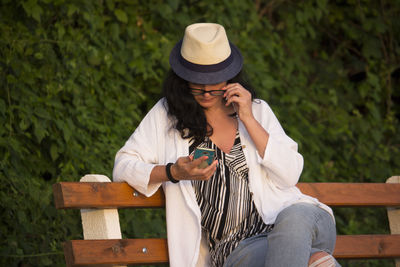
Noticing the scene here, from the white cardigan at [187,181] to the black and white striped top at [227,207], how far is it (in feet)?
0.14

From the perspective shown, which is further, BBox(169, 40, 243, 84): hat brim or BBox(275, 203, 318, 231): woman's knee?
BBox(169, 40, 243, 84): hat brim

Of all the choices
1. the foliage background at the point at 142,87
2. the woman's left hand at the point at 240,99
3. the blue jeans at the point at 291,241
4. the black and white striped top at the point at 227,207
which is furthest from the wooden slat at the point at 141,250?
the foliage background at the point at 142,87

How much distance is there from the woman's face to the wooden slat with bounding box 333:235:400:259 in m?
0.97

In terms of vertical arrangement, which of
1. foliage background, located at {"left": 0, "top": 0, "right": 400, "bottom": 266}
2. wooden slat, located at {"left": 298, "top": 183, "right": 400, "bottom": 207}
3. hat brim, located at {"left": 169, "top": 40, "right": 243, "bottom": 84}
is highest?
hat brim, located at {"left": 169, "top": 40, "right": 243, "bottom": 84}

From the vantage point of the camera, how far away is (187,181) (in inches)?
128

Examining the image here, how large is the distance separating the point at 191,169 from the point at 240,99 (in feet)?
1.72

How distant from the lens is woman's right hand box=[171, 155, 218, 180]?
295cm

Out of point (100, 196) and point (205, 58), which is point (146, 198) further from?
point (205, 58)

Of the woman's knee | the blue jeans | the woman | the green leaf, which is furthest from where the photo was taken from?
the green leaf

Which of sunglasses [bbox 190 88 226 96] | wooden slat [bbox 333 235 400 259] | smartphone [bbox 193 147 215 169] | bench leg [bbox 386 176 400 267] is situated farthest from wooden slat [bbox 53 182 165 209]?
bench leg [bbox 386 176 400 267]

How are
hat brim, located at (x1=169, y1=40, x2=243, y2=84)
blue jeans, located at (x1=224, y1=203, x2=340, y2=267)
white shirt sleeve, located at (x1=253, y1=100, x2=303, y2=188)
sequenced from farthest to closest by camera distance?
hat brim, located at (x1=169, y1=40, x2=243, y2=84), white shirt sleeve, located at (x1=253, y1=100, x2=303, y2=188), blue jeans, located at (x1=224, y1=203, x2=340, y2=267)

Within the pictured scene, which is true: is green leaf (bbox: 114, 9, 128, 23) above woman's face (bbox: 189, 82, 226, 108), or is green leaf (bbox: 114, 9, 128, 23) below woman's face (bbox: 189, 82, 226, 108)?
below

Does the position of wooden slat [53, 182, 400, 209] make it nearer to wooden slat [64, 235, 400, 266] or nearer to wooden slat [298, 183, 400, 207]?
wooden slat [298, 183, 400, 207]

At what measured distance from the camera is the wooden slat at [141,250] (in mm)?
2979
